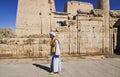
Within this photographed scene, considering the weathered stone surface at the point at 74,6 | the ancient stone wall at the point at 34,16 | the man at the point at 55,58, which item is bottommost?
the man at the point at 55,58

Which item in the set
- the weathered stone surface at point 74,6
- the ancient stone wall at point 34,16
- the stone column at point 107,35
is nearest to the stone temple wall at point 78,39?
the stone column at point 107,35

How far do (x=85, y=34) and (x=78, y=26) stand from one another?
2.19 ft

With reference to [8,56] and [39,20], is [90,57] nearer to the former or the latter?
[8,56]

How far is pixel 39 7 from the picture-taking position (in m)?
23.2

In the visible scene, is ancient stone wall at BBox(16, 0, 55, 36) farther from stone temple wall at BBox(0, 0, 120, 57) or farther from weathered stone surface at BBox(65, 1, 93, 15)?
stone temple wall at BBox(0, 0, 120, 57)

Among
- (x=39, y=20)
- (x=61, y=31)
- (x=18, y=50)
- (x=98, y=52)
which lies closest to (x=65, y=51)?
(x=61, y=31)

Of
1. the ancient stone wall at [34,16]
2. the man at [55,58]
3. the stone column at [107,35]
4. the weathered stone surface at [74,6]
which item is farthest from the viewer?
the weathered stone surface at [74,6]

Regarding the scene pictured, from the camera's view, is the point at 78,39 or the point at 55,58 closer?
the point at 55,58

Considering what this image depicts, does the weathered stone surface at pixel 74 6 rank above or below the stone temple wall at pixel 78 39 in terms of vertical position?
above

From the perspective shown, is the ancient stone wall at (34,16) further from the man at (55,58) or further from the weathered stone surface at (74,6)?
the man at (55,58)

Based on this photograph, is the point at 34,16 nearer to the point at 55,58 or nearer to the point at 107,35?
the point at 107,35

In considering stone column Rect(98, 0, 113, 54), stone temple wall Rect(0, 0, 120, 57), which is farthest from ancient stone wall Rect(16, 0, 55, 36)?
stone column Rect(98, 0, 113, 54)

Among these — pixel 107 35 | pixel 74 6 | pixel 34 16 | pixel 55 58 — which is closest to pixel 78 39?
pixel 107 35

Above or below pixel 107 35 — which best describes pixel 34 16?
above
